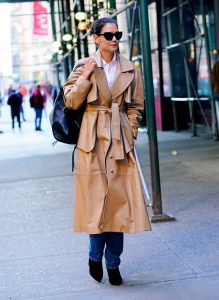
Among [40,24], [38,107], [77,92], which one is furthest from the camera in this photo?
[40,24]

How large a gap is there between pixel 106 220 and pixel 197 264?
3.33 ft

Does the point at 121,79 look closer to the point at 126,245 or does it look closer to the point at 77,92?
the point at 77,92

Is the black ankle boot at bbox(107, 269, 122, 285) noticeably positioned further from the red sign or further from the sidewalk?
the red sign

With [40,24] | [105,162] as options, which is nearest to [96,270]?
[105,162]

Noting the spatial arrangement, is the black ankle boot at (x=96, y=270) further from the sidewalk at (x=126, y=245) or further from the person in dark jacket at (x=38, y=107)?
the person in dark jacket at (x=38, y=107)

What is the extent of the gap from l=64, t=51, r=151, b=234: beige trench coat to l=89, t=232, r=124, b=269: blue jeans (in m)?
0.14

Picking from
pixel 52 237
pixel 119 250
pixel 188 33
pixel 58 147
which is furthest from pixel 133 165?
pixel 188 33

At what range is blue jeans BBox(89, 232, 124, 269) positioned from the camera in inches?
196

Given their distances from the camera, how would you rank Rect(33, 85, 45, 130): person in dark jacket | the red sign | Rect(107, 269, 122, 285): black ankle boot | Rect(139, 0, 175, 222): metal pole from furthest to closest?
the red sign
Rect(33, 85, 45, 130): person in dark jacket
Rect(139, 0, 175, 222): metal pole
Rect(107, 269, 122, 285): black ankle boot

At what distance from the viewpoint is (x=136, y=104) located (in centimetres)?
506

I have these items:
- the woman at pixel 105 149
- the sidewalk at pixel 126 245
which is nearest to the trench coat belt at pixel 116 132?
the woman at pixel 105 149

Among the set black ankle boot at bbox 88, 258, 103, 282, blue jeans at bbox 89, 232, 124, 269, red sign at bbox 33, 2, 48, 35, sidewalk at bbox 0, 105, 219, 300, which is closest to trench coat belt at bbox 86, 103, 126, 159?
blue jeans at bbox 89, 232, 124, 269

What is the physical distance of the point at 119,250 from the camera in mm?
5016

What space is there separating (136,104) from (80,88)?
1.64ft
